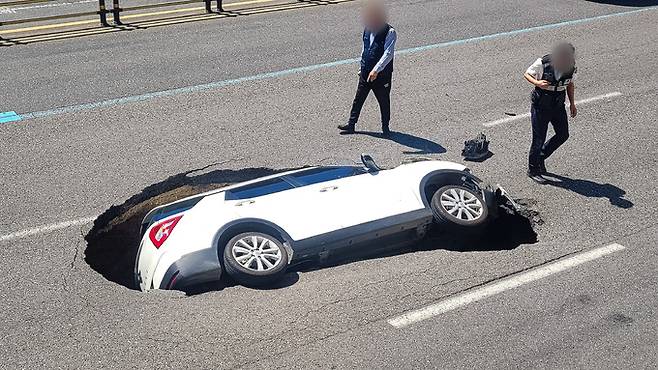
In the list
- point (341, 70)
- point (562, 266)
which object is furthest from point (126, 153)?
point (562, 266)

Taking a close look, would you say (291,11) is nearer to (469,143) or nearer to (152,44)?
(152,44)

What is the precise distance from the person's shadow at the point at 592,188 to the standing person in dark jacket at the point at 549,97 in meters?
0.17

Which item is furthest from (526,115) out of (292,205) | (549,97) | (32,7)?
(32,7)

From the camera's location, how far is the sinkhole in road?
855 centimetres

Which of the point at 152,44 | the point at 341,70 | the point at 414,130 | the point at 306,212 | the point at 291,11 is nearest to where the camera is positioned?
the point at 306,212

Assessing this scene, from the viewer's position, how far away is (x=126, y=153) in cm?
1102

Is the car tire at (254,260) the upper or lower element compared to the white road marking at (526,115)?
upper

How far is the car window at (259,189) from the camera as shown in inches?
328

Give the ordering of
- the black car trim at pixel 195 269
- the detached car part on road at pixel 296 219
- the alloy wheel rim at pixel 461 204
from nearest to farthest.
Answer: the black car trim at pixel 195 269
the detached car part on road at pixel 296 219
the alloy wheel rim at pixel 461 204

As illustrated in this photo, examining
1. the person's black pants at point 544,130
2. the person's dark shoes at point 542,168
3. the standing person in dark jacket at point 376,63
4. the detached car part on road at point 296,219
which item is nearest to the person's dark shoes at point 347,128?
the standing person in dark jacket at point 376,63

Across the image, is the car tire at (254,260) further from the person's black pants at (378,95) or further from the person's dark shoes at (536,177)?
the person's black pants at (378,95)

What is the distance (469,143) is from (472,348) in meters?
4.63

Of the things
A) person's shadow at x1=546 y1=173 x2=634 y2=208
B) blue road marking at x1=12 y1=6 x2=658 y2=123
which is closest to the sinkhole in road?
person's shadow at x1=546 y1=173 x2=634 y2=208

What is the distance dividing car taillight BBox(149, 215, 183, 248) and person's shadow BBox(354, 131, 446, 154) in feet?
13.2
